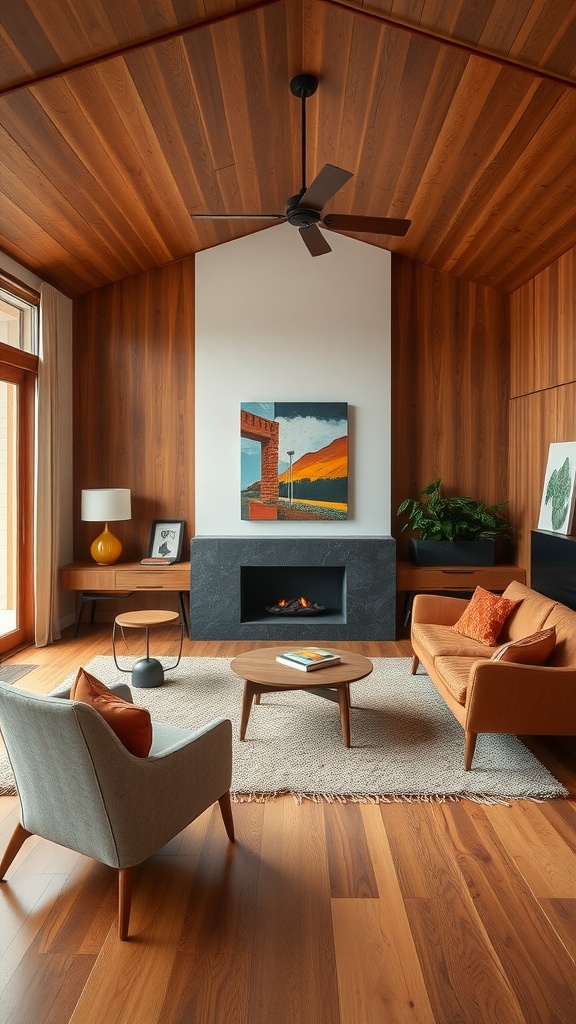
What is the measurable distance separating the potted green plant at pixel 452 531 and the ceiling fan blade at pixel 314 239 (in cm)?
255

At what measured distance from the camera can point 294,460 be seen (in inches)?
247

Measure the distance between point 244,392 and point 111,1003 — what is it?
16.4 ft

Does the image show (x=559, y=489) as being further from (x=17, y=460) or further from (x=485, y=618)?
(x=17, y=460)

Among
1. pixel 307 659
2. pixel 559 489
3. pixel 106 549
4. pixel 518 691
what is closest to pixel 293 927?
pixel 518 691

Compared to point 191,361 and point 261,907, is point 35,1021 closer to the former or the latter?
point 261,907

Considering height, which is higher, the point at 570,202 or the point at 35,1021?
the point at 570,202

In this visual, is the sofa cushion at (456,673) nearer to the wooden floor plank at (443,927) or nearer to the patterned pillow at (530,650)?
the patterned pillow at (530,650)

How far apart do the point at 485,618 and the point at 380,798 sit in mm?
1664

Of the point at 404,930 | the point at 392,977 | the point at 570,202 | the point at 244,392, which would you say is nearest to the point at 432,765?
the point at 404,930

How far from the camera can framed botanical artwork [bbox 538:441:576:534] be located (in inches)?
191

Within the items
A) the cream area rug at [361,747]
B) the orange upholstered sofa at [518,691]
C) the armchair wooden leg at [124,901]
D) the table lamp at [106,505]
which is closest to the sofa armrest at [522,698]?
the orange upholstered sofa at [518,691]

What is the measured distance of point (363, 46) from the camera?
356 centimetres

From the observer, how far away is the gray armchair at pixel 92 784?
82.8 inches

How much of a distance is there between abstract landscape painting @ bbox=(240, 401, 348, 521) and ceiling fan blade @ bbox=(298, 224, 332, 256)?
6.76ft
